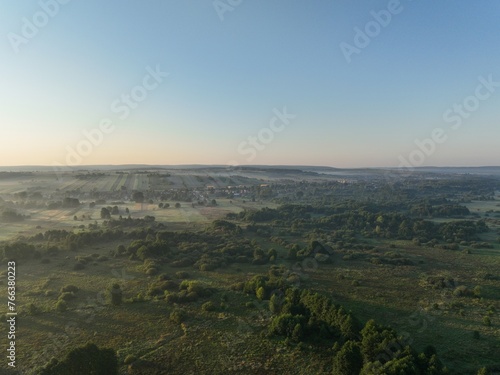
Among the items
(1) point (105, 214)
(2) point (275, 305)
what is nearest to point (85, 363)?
(2) point (275, 305)

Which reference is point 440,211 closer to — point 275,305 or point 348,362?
point 275,305

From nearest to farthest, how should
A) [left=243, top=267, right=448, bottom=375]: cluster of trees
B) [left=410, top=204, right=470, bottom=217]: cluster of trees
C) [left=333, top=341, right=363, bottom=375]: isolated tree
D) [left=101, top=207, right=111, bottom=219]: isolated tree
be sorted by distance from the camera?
[left=243, top=267, right=448, bottom=375]: cluster of trees, [left=333, top=341, right=363, bottom=375]: isolated tree, [left=101, top=207, right=111, bottom=219]: isolated tree, [left=410, top=204, right=470, bottom=217]: cluster of trees

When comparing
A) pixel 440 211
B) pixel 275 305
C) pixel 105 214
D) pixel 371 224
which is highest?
pixel 105 214

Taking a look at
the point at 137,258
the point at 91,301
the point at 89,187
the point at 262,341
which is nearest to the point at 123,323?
the point at 91,301

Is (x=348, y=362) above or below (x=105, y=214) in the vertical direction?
below

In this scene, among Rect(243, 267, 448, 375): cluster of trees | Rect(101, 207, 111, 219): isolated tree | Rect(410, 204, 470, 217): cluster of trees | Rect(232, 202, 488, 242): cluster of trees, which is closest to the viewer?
Rect(243, 267, 448, 375): cluster of trees

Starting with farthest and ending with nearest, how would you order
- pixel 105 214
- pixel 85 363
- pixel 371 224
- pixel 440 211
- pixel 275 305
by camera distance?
pixel 440 211 < pixel 105 214 < pixel 371 224 < pixel 275 305 < pixel 85 363

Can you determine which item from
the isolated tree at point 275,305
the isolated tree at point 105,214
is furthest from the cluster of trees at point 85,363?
the isolated tree at point 105,214

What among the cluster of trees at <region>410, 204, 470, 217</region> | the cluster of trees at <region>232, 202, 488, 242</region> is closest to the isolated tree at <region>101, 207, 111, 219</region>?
the cluster of trees at <region>232, 202, 488, 242</region>

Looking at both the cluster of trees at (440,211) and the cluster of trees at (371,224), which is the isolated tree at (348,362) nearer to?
the cluster of trees at (371,224)

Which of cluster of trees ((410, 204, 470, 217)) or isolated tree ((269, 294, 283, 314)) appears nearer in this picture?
isolated tree ((269, 294, 283, 314))

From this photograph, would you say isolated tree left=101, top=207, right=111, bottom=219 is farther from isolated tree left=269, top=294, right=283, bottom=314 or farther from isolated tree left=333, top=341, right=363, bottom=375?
isolated tree left=333, top=341, right=363, bottom=375

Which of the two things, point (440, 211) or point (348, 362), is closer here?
point (348, 362)
